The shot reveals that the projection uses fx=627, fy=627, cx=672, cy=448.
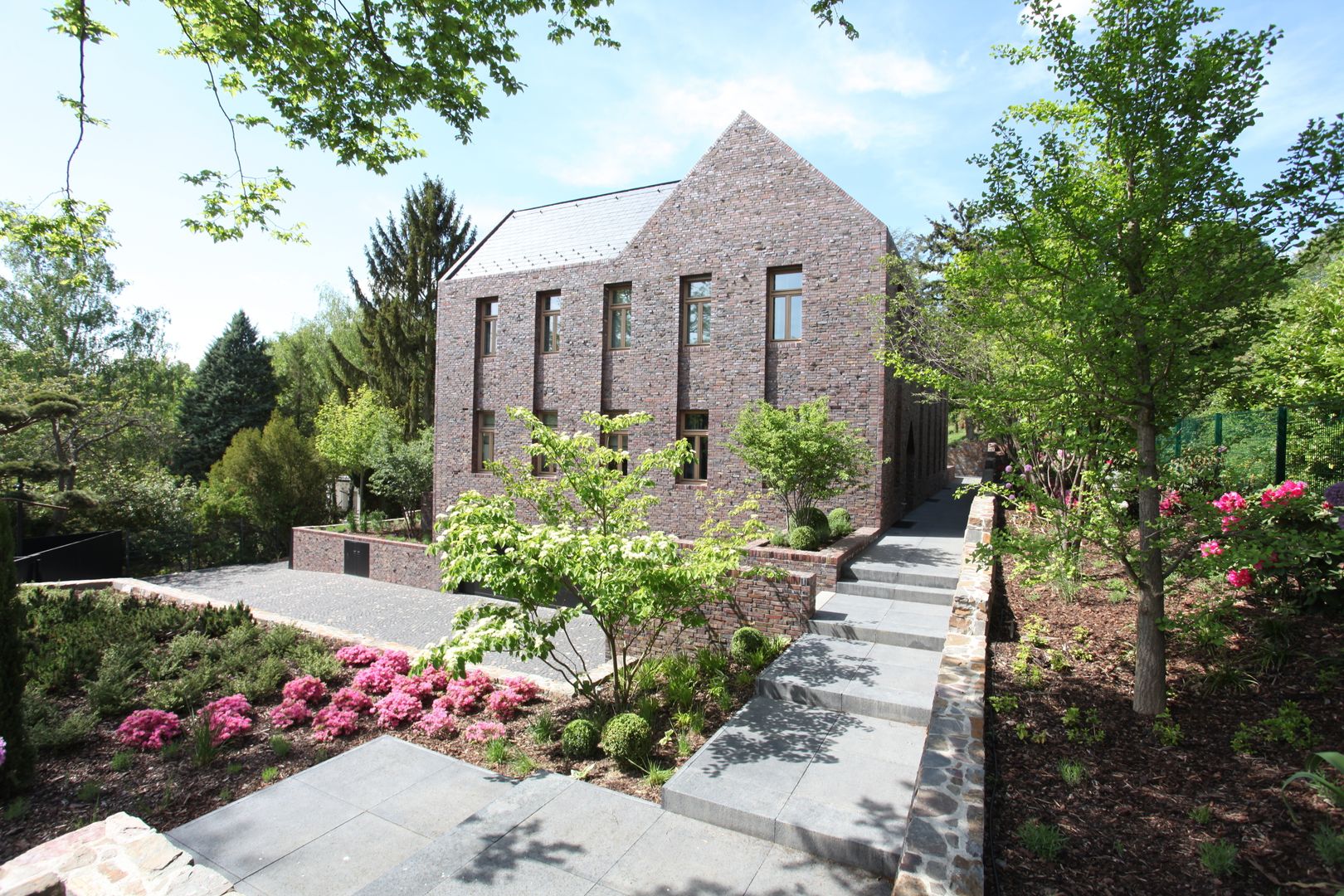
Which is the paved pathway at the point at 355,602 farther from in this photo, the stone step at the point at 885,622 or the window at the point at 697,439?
the window at the point at 697,439

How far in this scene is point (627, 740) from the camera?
17.0 ft

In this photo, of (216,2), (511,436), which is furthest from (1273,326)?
(511,436)

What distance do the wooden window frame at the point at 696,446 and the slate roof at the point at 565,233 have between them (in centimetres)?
479

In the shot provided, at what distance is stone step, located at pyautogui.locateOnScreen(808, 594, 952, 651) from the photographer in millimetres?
7270

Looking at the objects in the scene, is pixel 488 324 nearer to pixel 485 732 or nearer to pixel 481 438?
pixel 481 438

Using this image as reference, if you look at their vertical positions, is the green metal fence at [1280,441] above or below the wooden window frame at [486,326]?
below

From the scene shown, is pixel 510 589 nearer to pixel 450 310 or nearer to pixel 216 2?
pixel 216 2

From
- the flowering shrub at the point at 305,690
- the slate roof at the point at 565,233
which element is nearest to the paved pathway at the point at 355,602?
the flowering shrub at the point at 305,690

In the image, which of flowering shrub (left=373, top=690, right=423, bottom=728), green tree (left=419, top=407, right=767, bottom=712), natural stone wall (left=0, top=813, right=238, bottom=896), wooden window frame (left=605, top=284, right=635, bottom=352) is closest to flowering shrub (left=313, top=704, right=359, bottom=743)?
flowering shrub (left=373, top=690, right=423, bottom=728)

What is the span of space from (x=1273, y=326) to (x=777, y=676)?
4846mm

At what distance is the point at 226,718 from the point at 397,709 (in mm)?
1488

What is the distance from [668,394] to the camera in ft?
48.3

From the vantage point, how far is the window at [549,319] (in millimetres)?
17000

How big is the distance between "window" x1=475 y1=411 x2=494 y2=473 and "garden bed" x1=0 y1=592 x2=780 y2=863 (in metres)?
9.74
